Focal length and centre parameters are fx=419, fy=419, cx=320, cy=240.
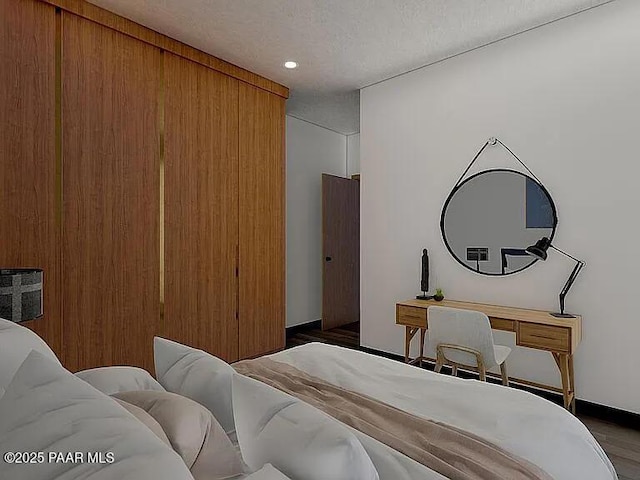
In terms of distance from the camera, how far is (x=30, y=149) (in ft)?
8.51

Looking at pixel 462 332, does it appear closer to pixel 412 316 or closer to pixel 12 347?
pixel 412 316

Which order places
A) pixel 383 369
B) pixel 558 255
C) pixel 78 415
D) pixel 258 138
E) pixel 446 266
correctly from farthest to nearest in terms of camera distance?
pixel 258 138 → pixel 446 266 → pixel 558 255 → pixel 383 369 → pixel 78 415

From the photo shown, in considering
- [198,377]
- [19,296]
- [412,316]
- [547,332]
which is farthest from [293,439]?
[412,316]

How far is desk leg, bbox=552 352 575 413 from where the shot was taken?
8.92 ft

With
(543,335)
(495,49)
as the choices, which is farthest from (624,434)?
(495,49)

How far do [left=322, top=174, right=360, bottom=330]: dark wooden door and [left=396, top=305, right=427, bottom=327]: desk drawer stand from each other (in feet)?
6.96

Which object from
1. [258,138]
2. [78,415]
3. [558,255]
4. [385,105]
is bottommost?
[78,415]

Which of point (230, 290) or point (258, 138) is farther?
point (258, 138)

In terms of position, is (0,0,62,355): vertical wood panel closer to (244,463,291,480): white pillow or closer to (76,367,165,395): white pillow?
(76,367,165,395): white pillow

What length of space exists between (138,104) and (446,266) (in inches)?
112

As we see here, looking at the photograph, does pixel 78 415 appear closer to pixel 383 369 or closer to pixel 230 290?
pixel 383 369

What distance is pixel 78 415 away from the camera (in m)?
0.91

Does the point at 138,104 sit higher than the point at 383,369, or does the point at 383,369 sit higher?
the point at 138,104

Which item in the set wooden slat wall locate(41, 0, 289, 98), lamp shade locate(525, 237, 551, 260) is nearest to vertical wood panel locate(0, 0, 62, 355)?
wooden slat wall locate(41, 0, 289, 98)
